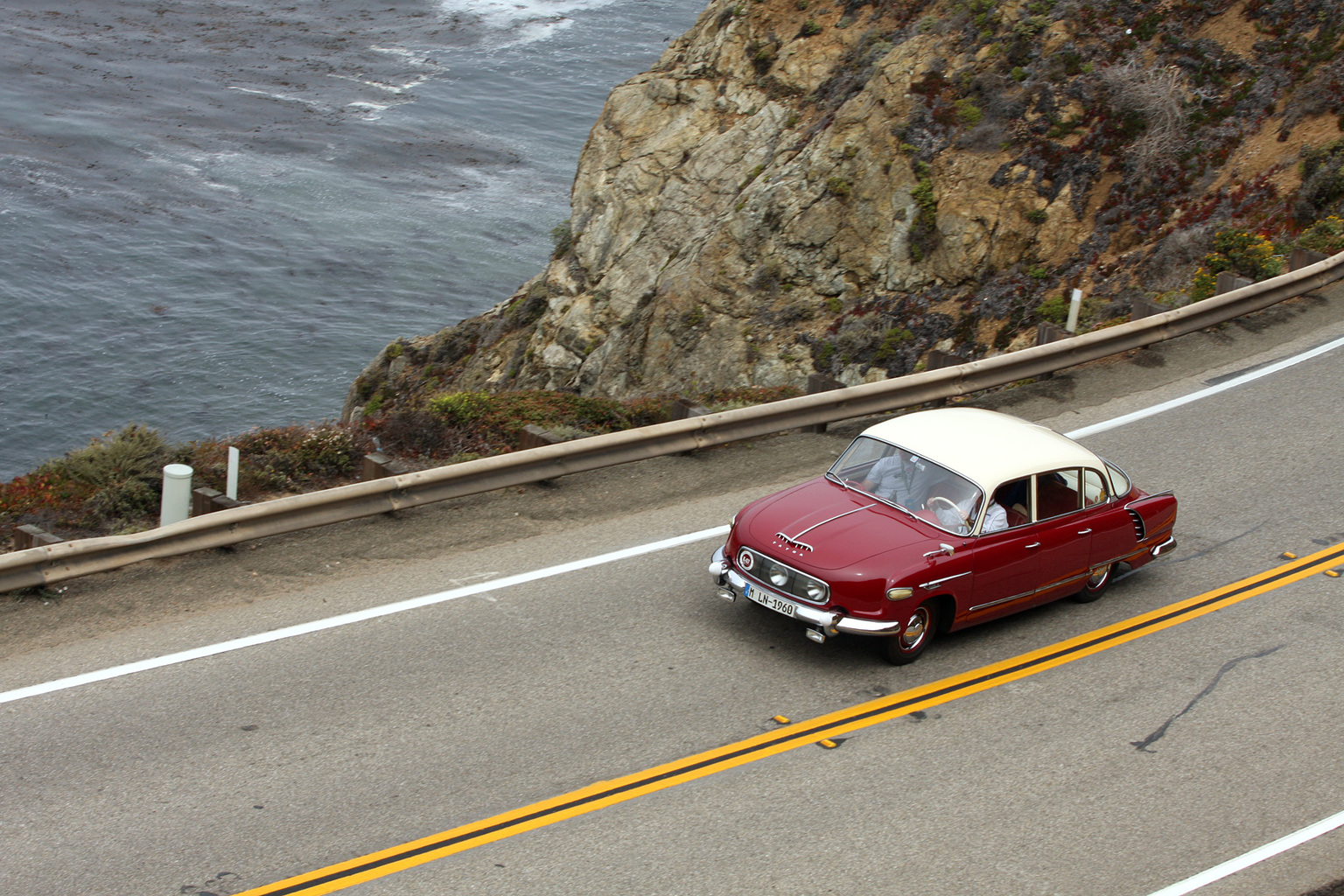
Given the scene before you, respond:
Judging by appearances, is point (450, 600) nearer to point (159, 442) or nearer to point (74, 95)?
point (159, 442)

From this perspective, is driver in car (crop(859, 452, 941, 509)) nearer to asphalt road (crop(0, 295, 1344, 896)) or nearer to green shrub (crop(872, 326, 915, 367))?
asphalt road (crop(0, 295, 1344, 896))

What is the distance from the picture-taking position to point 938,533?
8773mm

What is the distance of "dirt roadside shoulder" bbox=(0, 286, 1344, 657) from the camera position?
866 centimetres

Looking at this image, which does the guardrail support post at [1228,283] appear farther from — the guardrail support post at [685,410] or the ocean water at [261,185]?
the ocean water at [261,185]

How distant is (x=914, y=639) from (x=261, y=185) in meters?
51.9

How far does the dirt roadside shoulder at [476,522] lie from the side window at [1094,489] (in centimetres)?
295

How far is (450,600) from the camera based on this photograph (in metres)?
9.16

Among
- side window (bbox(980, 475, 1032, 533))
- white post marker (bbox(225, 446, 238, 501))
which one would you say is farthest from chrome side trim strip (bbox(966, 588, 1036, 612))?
white post marker (bbox(225, 446, 238, 501))

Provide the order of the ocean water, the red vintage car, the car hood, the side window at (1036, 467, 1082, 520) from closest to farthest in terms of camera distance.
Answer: the red vintage car < the car hood < the side window at (1036, 467, 1082, 520) < the ocean water

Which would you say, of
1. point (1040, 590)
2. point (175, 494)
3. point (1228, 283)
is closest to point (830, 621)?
point (1040, 590)

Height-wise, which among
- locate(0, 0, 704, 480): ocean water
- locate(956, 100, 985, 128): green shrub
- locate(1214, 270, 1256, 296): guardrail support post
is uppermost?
locate(956, 100, 985, 128): green shrub

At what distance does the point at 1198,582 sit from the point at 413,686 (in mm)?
6561

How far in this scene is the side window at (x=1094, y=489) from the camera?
953cm

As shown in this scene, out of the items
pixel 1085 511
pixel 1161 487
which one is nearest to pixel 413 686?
pixel 1085 511
